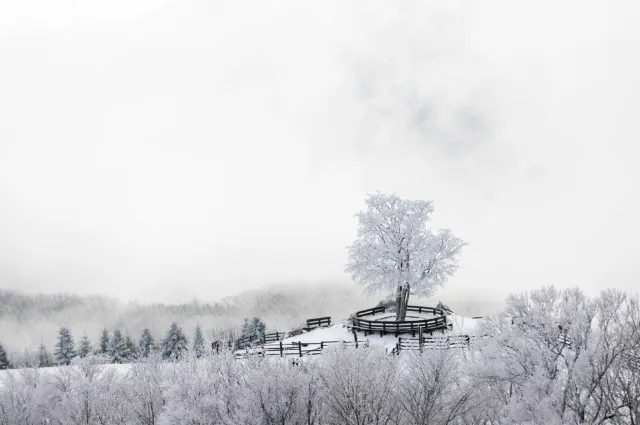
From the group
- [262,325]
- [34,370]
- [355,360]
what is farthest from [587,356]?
[262,325]

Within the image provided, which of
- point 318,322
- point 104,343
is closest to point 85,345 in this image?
point 104,343

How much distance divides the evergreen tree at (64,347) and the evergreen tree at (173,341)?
12.7m

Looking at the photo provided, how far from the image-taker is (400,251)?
157ft

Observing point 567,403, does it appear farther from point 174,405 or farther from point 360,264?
point 360,264

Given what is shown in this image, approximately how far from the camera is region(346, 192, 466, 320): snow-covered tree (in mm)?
46750

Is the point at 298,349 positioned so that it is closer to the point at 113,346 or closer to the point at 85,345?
the point at 113,346

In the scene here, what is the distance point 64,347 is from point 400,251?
175ft

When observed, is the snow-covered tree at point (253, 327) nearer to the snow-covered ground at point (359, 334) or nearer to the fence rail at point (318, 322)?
the fence rail at point (318, 322)

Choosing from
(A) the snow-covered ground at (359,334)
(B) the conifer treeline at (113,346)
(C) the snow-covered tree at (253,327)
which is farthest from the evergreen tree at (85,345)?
(A) the snow-covered ground at (359,334)

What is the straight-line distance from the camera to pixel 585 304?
86.7ft

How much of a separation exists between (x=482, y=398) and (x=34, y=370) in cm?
3331

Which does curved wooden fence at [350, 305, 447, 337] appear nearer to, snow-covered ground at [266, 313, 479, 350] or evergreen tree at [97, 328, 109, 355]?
snow-covered ground at [266, 313, 479, 350]

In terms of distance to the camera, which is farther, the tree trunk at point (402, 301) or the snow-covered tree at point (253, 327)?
the snow-covered tree at point (253, 327)

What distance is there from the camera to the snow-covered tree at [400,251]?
1841 inches
